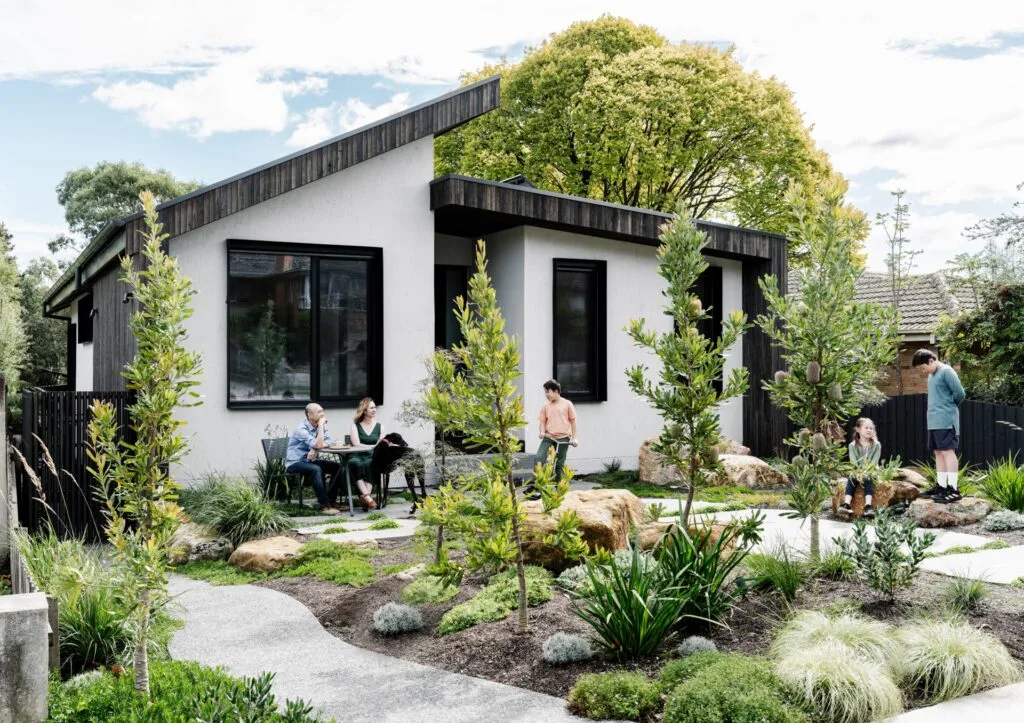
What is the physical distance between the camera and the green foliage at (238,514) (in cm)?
828

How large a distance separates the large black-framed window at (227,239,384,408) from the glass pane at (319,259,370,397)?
0.04 feet

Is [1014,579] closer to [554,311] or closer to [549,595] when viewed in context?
[549,595]

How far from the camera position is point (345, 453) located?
1024cm

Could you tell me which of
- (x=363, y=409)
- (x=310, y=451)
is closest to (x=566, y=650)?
(x=310, y=451)

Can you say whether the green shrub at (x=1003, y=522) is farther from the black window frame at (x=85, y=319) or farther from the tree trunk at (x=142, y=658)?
the black window frame at (x=85, y=319)

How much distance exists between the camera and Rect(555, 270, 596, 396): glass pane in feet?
42.9

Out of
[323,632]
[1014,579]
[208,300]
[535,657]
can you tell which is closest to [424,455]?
[208,300]

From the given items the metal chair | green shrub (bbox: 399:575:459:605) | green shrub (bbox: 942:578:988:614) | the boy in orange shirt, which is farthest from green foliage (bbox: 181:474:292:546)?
green shrub (bbox: 942:578:988:614)

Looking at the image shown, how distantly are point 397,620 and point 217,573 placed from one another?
2.68 metres

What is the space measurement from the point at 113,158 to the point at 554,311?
93.1 ft

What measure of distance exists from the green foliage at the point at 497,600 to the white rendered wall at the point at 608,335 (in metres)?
6.59

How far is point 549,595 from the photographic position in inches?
225

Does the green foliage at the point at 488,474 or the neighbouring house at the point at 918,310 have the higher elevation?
the neighbouring house at the point at 918,310

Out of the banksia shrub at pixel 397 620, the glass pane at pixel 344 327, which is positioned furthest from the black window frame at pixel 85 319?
the banksia shrub at pixel 397 620
